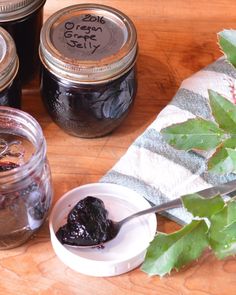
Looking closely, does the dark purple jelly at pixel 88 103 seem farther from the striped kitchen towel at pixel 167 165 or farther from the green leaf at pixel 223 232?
the green leaf at pixel 223 232

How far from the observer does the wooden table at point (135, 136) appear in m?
0.78

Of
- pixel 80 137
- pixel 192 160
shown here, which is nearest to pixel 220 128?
pixel 192 160

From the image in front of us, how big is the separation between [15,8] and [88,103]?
0.15 meters

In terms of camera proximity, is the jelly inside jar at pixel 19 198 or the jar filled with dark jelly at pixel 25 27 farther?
the jar filled with dark jelly at pixel 25 27

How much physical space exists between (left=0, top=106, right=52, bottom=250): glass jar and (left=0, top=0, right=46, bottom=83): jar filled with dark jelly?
16 cm

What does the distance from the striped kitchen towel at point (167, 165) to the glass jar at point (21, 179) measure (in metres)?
0.10

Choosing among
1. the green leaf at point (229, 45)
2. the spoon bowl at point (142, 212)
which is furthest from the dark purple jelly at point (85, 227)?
the green leaf at point (229, 45)

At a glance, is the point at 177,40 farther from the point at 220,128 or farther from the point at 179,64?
the point at 220,128

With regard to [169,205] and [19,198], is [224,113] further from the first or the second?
[19,198]

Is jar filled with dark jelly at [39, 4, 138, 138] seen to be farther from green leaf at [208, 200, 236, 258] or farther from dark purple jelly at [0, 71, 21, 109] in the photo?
green leaf at [208, 200, 236, 258]

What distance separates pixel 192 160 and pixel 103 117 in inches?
4.8

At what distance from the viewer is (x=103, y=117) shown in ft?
2.93

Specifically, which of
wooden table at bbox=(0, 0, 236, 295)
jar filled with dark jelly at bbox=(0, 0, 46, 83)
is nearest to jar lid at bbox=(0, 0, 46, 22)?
jar filled with dark jelly at bbox=(0, 0, 46, 83)

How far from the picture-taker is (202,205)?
73 cm
